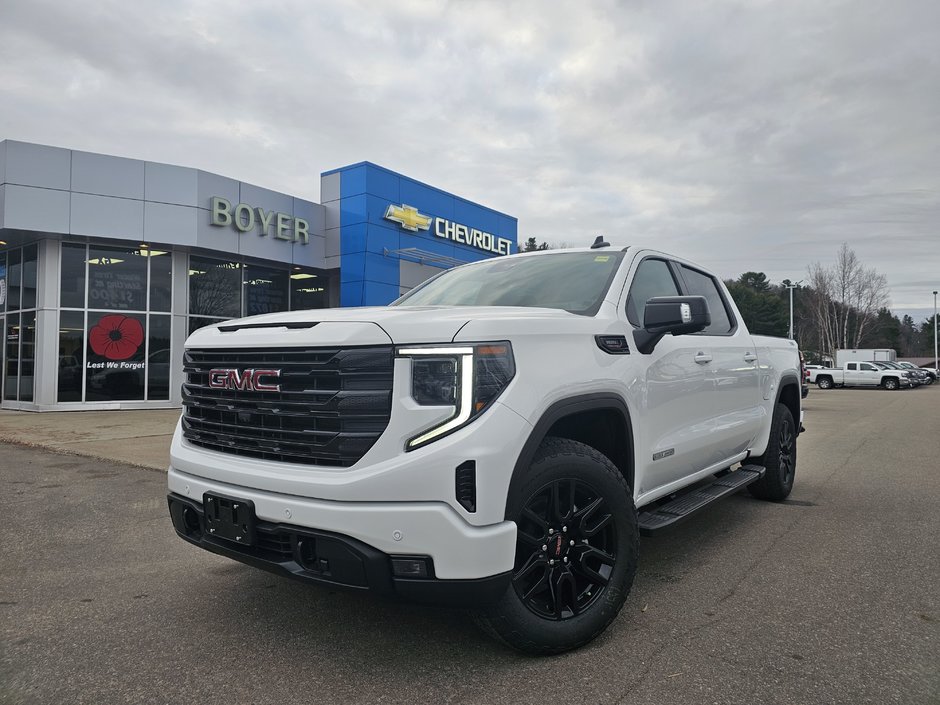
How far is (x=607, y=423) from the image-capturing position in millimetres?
3189

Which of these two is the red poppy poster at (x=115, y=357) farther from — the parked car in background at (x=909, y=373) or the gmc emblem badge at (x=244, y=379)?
the parked car in background at (x=909, y=373)

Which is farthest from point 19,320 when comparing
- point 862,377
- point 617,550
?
point 862,377

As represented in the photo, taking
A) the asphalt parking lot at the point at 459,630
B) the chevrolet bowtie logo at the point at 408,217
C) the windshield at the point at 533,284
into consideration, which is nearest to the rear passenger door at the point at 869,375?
the chevrolet bowtie logo at the point at 408,217

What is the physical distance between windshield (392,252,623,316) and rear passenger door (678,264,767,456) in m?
0.82

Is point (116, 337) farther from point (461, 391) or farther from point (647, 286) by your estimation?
point (461, 391)

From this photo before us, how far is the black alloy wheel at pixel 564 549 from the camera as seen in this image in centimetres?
260

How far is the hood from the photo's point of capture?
96.6 inches

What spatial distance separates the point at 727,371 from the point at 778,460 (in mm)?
1640

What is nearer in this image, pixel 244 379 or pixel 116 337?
pixel 244 379

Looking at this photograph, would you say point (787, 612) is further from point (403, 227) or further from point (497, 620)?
point (403, 227)

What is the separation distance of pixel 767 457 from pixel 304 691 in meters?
4.31

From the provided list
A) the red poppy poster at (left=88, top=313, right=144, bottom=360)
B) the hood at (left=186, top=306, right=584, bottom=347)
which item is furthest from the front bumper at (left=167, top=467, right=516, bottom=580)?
the red poppy poster at (left=88, top=313, right=144, bottom=360)

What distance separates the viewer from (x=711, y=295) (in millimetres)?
4879

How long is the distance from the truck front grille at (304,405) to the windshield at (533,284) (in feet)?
4.00
